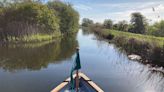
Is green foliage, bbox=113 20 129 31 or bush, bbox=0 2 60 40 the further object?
green foliage, bbox=113 20 129 31

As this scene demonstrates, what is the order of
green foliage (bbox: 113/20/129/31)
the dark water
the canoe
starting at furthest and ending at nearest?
green foliage (bbox: 113/20/129/31) < the dark water < the canoe

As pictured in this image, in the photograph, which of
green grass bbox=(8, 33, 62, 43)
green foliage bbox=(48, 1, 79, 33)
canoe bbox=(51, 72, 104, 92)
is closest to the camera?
canoe bbox=(51, 72, 104, 92)

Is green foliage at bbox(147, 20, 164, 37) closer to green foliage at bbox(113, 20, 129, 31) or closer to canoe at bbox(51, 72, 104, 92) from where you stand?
green foliage at bbox(113, 20, 129, 31)

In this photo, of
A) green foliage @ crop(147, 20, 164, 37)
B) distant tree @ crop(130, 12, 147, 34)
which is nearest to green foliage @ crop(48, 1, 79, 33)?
distant tree @ crop(130, 12, 147, 34)

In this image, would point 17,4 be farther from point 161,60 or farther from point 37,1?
point 161,60

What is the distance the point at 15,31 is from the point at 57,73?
26.4 m

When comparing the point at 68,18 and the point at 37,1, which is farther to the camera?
the point at 68,18

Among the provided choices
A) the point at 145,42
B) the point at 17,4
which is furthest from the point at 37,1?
the point at 145,42

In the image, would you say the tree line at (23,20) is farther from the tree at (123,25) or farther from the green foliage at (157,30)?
the tree at (123,25)

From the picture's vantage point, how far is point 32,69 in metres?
20.6

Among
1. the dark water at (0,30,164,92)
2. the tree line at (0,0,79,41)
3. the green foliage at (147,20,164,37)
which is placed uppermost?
the tree line at (0,0,79,41)

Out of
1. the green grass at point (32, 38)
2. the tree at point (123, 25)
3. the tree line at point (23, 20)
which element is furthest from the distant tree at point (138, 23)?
the green grass at point (32, 38)

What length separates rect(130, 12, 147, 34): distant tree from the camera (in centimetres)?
6488

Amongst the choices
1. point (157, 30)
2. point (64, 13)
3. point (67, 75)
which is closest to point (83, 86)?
point (67, 75)
